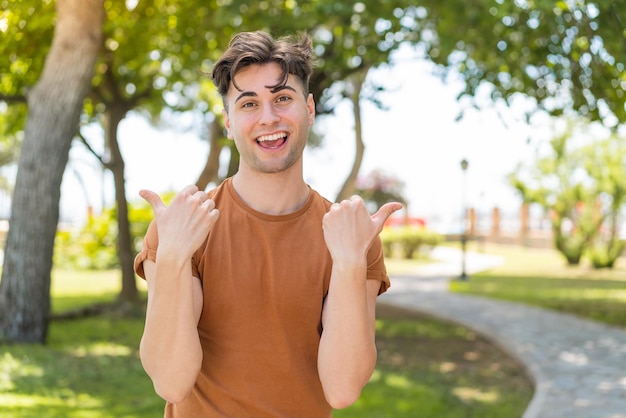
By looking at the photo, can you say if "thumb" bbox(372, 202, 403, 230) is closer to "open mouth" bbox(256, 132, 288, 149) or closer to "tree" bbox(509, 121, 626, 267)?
"open mouth" bbox(256, 132, 288, 149)

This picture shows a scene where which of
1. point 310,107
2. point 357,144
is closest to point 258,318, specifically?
point 310,107

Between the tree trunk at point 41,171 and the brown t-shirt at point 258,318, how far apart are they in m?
7.21

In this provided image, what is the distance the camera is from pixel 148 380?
779cm

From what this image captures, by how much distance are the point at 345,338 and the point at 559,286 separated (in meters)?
17.7

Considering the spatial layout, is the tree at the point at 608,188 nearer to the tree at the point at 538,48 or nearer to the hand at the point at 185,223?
the tree at the point at 538,48

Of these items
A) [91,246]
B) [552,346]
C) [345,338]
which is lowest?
[91,246]

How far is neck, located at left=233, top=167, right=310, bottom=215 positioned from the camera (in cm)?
242

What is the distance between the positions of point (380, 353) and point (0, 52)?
6791 millimetres

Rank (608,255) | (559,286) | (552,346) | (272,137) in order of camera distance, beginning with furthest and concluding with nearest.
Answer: (608,255) → (559,286) → (552,346) → (272,137)

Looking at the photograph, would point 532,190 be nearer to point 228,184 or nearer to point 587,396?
point 587,396

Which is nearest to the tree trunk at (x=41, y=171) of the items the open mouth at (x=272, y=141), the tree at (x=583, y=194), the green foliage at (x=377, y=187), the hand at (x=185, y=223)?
the open mouth at (x=272, y=141)

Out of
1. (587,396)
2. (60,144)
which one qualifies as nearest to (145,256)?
(587,396)

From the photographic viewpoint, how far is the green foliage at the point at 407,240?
93.5 feet

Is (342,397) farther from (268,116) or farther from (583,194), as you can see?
(583,194)
